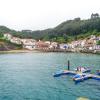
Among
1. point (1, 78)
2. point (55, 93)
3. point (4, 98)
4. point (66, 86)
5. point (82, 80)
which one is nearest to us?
point (4, 98)

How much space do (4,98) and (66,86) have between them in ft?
41.5

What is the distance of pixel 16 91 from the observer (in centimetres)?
4166

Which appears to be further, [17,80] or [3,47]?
[3,47]

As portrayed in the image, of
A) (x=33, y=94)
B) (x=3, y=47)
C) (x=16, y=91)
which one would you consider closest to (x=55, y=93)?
(x=33, y=94)

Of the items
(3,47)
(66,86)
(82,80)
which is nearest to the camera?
(66,86)

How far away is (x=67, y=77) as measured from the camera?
180 feet

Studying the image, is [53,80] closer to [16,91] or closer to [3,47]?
[16,91]

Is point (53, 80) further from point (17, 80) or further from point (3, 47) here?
point (3, 47)

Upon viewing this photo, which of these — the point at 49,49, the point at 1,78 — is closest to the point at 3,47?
the point at 49,49

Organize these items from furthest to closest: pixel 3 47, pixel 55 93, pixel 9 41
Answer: pixel 9 41 → pixel 3 47 → pixel 55 93

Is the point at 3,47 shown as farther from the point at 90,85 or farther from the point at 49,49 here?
the point at 90,85

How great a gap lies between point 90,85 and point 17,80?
1558 centimetres

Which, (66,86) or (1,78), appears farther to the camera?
(1,78)

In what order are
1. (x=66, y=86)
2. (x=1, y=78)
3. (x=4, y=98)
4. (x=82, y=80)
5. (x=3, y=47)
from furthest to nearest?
1. (x=3, y=47)
2. (x=1, y=78)
3. (x=82, y=80)
4. (x=66, y=86)
5. (x=4, y=98)
